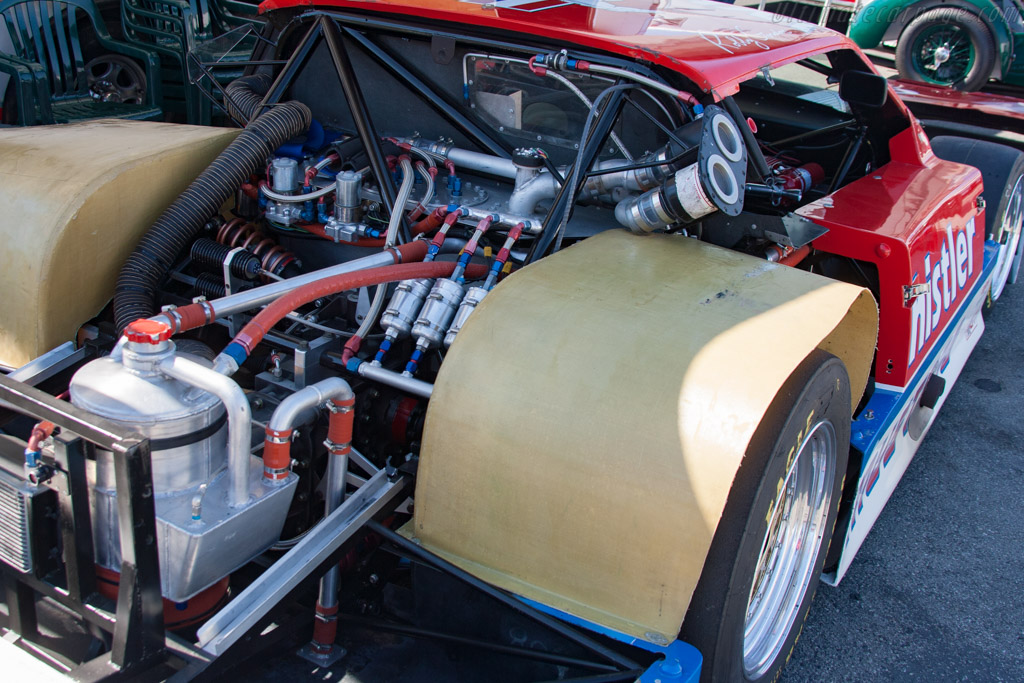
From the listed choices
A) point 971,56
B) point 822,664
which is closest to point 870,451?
point 822,664

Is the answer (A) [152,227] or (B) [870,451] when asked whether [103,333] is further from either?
(B) [870,451]

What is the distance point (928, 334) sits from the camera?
298cm

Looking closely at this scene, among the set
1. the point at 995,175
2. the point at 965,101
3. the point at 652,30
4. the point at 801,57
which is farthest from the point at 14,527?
the point at 965,101

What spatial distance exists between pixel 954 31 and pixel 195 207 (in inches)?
280

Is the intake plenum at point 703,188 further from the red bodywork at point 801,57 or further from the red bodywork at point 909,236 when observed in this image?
the red bodywork at point 909,236

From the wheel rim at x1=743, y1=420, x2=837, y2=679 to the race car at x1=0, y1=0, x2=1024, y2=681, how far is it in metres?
0.01

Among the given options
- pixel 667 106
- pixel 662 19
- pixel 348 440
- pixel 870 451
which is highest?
pixel 662 19

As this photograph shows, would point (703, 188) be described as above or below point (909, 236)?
above

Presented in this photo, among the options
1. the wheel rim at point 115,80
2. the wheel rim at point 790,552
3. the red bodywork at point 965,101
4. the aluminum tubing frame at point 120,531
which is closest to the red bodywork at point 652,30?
the wheel rim at point 790,552

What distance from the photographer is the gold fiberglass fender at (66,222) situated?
231 cm

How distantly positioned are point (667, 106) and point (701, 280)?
671 millimetres

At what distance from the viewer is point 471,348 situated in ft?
5.82

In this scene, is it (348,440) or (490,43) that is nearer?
(348,440)

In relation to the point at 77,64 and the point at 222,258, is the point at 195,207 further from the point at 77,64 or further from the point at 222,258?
the point at 77,64
